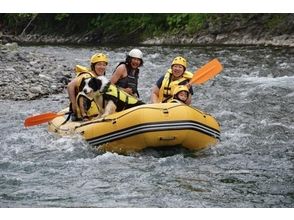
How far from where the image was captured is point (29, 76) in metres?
7.55

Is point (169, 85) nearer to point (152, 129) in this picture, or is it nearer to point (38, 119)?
point (152, 129)

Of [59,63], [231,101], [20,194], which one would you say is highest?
[59,63]

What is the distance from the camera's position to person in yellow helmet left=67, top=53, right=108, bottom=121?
4.84 m

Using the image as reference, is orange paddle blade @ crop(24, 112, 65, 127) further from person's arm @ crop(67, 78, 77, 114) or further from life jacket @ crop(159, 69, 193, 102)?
life jacket @ crop(159, 69, 193, 102)

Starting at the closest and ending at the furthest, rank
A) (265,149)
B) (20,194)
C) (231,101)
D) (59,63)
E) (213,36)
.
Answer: (20,194) → (265,149) → (231,101) → (59,63) → (213,36)

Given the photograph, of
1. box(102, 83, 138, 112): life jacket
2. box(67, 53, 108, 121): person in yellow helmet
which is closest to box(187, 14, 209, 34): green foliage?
box(67, 53, 108, 121): person in yellow helmet

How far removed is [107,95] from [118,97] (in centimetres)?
8

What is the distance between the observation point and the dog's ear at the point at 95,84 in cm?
466

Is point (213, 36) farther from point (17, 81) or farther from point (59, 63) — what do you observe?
point (17, 81)

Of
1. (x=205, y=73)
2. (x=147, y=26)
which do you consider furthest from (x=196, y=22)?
(x=205, y=73)

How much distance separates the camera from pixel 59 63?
924 centimetres

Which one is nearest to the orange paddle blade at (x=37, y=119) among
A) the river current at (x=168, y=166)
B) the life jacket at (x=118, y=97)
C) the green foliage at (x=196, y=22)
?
the river current at (x=168, y=166)
